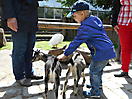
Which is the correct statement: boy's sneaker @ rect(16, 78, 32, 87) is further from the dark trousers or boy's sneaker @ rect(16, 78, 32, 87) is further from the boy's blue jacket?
the boy's blue jacket

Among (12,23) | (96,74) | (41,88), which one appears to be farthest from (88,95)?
(12,23)

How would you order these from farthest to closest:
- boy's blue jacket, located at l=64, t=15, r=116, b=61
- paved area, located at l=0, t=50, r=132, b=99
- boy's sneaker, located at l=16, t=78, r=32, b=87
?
boy's sneaker, located at l=16, t=78, r=32, b=87 → paved area, located at l=0, t=50, r=132, b=99 → boy's blue jacket, located at l=64, t=15, r=116, b=61

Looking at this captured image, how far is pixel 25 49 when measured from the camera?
3359 millimetres

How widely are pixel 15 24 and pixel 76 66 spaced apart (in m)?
1.09

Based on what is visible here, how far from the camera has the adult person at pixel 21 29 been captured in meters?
2.98

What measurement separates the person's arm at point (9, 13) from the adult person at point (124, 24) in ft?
6.82

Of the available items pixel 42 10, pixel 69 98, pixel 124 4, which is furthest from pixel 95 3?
pixel 69 98

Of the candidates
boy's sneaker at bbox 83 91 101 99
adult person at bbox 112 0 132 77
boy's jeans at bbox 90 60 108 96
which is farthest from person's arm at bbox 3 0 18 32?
adult person at bbox 112 0 132 77

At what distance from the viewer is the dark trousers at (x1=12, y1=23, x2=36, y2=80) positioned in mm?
3225

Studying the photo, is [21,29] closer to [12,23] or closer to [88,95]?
[12,23]

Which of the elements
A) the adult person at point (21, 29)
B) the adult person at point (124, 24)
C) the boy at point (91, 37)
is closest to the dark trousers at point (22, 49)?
the adult person at point (21, 29)

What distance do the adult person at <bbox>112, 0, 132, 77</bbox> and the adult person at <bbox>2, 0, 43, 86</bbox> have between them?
1.67m

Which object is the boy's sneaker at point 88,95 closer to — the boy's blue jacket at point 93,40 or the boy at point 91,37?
the boy at point 91,37

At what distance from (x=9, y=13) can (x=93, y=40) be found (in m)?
1.26
